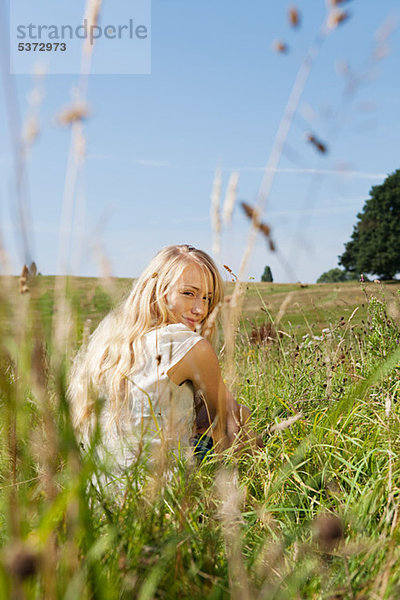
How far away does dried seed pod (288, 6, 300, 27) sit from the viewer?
53.7 inches

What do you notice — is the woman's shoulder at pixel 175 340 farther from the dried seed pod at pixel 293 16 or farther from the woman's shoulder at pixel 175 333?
the dried seed pod at pixel 293 16

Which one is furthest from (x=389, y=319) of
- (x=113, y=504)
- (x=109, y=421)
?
(x=113, y=504)

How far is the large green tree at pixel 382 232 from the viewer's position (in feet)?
103

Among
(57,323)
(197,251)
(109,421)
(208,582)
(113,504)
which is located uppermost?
(197,251)

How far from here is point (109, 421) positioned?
2623mm

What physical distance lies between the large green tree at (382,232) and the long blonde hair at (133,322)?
2951 centimetres

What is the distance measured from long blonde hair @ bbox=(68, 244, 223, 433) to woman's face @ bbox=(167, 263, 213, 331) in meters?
0.03

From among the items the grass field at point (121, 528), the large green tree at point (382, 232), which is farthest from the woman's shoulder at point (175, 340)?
the large green tree at point (382, 232)

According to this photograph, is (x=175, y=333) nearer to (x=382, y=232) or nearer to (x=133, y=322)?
(x=133, y=322)

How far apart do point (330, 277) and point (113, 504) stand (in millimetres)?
45724

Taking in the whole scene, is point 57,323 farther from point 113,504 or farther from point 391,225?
point 391,225

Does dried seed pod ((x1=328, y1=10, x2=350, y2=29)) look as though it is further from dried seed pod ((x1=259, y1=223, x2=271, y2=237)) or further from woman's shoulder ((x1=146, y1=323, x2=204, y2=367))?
woman's shoulder ((x1=146, y1=323, x2=204, y2=367))

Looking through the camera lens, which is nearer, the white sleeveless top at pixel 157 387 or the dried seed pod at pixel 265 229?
the dried seed pod at pixel 265 229

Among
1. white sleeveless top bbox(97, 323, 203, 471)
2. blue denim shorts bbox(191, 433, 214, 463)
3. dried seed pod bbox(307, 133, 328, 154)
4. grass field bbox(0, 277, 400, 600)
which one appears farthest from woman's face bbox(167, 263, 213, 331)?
dried seed pod bbox(307, 133, 328, 154)
